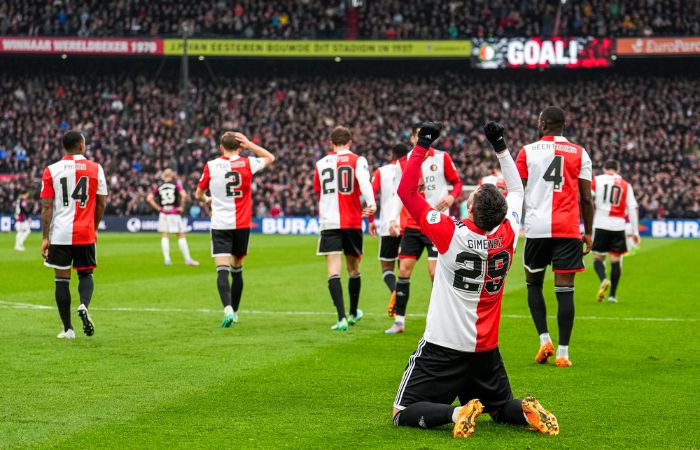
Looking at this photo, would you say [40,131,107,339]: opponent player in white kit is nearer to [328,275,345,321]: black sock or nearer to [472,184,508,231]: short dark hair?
[328,275,345,321]: black sock

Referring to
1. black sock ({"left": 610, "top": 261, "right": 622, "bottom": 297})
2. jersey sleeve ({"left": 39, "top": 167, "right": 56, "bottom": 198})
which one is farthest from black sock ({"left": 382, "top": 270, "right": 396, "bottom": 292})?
jersey sleeve ({"left": 39, "top": 167, "right": 56, "bottom": 198})

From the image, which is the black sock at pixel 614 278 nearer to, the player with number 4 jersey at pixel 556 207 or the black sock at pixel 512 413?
the player with number 4 jersey at pixel 556 207

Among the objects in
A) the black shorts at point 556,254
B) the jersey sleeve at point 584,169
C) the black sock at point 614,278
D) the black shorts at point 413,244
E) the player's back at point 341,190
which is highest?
the jersey sleeve at point 584,169

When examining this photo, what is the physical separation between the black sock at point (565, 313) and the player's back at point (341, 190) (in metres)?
3.26

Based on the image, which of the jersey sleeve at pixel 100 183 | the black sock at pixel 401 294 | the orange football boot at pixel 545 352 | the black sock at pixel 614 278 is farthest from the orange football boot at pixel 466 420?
the black sock at pixel 614 278

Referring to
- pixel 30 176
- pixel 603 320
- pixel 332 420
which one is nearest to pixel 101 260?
pixel 603 320

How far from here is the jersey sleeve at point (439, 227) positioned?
20.1 feet

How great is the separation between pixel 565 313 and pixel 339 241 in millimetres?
3461

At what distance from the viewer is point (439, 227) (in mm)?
6145

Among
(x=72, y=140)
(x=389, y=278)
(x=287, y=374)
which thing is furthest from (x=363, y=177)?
(x=287, y=374)

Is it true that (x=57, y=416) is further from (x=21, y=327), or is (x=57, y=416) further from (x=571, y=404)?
(x=21, y=327)

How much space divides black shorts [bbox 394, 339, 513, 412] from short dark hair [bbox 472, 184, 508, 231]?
83cm

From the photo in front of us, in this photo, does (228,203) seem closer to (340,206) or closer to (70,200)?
(340,206)

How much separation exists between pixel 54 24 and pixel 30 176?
343 inches
